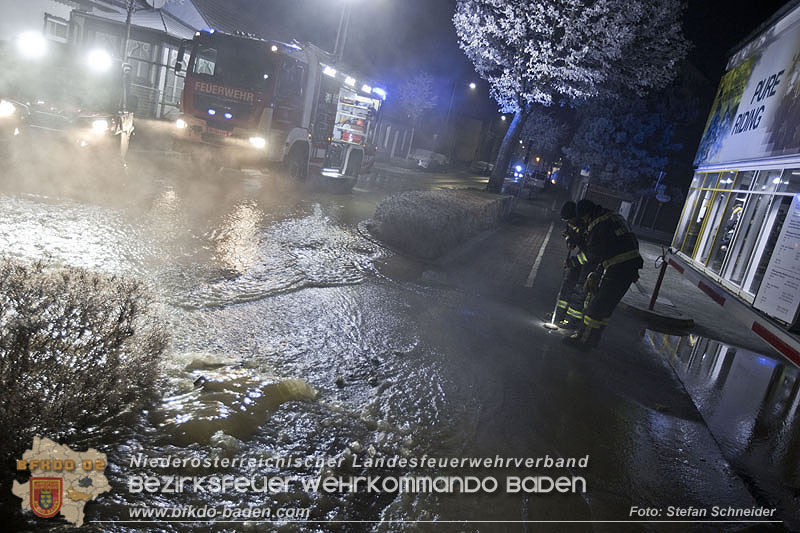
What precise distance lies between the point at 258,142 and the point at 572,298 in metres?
8.08

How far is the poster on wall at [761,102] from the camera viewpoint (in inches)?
351

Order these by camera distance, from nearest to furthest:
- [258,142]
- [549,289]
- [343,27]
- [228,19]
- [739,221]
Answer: [549,289], [739,221], [258,142], [343,27], [228,19]

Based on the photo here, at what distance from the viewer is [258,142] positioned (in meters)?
11.7

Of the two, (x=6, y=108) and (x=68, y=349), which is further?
(x=6, y=108)

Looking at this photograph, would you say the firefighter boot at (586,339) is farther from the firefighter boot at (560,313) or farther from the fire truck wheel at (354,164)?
the fire truck wheel at (354,164)

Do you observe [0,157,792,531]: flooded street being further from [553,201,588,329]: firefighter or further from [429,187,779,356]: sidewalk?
[553,201,588,329]: firefighter

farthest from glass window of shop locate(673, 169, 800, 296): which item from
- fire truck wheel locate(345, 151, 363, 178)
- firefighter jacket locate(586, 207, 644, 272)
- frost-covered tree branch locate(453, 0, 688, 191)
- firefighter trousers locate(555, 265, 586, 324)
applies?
fire truck wheel locate(345, 151, 363, 178)

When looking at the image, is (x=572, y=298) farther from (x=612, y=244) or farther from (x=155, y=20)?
(x=155, y=20)

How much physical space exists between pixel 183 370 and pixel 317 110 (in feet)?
37.2

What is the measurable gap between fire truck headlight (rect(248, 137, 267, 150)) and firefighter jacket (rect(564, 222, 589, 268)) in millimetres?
7671

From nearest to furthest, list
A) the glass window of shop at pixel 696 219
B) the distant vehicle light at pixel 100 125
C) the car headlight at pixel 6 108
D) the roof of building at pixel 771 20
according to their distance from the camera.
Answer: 1. the car headlight at pixel 6 108
2. the distant vehicle light at pixel 100 125
3. the roof of building at pixel 771 20
4. the glass window of shop at pixel 696 219

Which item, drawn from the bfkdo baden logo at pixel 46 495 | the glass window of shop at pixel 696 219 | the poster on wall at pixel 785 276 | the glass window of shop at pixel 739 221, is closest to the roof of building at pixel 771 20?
the glass window of shop at pixel 739 221

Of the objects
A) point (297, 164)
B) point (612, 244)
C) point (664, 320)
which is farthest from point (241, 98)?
point (664, 320)

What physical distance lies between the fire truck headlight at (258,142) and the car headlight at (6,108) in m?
4.41
